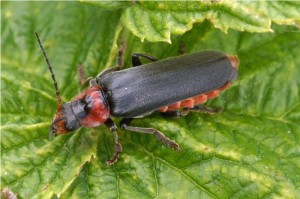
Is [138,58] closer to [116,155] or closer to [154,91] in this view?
[154,91]

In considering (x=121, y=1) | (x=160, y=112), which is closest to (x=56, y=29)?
(x=121, y=1)

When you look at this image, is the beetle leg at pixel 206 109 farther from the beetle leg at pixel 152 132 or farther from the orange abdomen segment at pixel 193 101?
the beetle leg at pixel 152 132

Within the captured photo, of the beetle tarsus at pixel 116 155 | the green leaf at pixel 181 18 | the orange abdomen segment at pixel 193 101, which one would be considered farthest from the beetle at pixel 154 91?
the green leaf at pixel 181 18

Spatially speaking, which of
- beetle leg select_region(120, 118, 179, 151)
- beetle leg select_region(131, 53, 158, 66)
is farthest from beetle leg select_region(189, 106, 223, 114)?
beetle leg select_region(131, 53, 158, 66)

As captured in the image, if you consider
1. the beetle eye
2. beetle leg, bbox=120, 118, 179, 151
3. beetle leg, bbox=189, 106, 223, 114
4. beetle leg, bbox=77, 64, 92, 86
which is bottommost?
beetle leg, bbox=120, 118, 179, 151

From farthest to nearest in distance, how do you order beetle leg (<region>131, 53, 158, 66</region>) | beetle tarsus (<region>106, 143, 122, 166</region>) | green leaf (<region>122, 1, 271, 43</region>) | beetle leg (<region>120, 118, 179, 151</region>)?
beetle leg (<region>131, 53, 158, 66</region>), beetle tarsus (<region>106, 143, 122, 166</region>), beetle leg (<region>120, 118, 179, 151</region>), green leaf (<region>122, 1, 271, 43</region>)

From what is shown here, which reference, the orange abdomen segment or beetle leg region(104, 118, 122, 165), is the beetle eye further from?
beetle leg region(104, 118, 122, 165)
